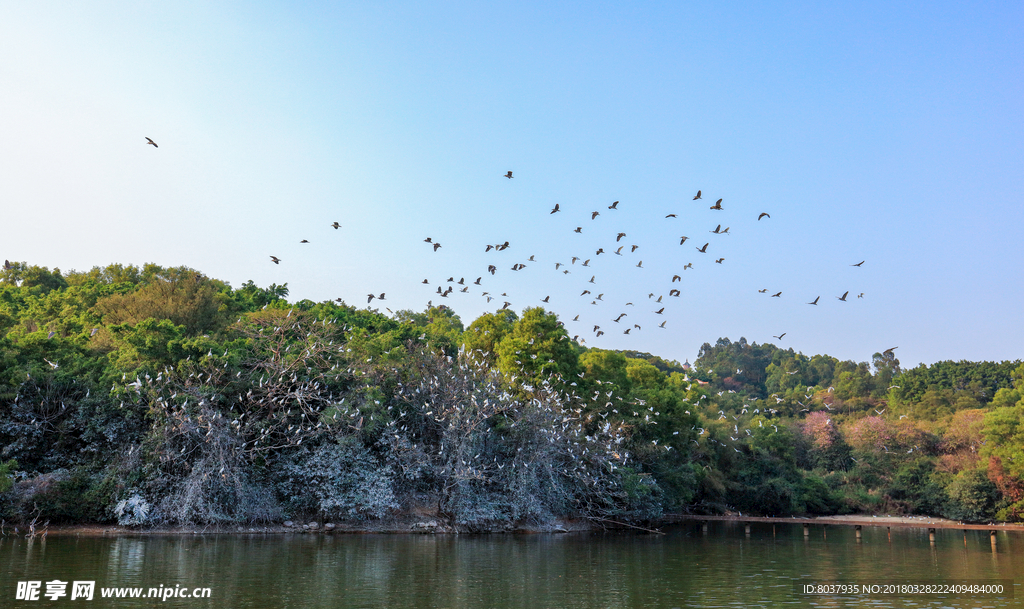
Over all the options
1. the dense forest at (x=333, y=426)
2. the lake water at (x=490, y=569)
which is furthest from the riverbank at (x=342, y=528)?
the lake water at (x=490, y=569)

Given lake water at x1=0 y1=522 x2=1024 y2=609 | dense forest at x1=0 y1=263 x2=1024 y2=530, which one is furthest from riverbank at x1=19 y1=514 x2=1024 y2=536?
lake water at x1=0 y1=522 x2=1024 y2=609

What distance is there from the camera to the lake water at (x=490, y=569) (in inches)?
663

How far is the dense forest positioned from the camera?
29.4 m

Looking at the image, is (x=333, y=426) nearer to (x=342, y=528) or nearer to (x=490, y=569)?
(x=342, y=528)

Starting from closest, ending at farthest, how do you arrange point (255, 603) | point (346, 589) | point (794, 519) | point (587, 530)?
1. point (255, 603)
2. point (346, 589)
3. point (587, 530)
4. point (794, 519)

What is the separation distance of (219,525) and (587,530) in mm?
18421

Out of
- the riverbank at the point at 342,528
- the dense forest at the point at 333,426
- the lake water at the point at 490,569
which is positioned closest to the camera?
the lake water at the point at 490,569

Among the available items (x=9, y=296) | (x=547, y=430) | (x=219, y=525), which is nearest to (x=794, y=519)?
(x=547, y=430)

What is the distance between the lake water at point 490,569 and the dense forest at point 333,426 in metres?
2.07

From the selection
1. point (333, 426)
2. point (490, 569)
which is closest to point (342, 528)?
point (333, 426)

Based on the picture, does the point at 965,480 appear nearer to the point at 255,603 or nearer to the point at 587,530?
the point at 587,530

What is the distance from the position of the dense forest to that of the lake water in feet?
6.80

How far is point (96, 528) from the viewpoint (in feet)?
95.1

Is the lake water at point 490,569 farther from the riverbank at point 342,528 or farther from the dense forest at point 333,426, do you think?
the dense forest at point 333,426
